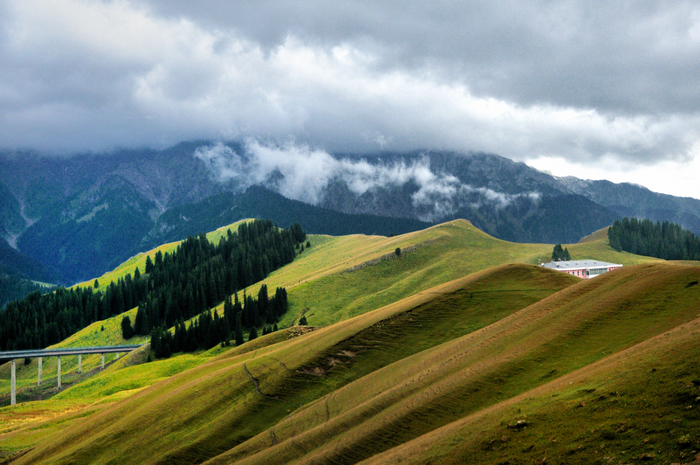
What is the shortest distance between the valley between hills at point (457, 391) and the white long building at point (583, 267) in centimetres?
9741

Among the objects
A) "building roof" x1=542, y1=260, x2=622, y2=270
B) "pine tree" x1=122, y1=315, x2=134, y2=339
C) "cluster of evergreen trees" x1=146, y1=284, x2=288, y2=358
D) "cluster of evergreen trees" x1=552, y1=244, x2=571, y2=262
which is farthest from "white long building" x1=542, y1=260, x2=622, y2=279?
"pine tree" x1=122, y1=315, x2=134, y2=339

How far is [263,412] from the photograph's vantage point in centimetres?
5375

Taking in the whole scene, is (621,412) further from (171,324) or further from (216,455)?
(171,324)

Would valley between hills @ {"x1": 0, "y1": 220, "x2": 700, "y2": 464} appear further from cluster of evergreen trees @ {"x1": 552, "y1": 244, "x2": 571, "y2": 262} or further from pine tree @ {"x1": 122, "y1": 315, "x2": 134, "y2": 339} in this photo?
pine tree @ {"x1": 122, "y1": 315, "x2": 134, "y2": 339}

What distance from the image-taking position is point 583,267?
6417 inches

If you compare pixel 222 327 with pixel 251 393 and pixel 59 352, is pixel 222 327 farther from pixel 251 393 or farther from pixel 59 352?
pixel 251 393

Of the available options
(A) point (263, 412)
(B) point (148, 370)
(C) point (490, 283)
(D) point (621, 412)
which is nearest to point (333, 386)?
(A) point (263, 412)

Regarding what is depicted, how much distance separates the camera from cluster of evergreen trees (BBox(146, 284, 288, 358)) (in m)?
146

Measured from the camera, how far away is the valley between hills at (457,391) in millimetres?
26391

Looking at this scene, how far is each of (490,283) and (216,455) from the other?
38.9 metres

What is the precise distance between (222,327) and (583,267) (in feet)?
369

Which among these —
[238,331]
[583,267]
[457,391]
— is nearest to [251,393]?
[457,391]

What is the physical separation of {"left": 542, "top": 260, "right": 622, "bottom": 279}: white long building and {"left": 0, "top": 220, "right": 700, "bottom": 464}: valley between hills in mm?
97407

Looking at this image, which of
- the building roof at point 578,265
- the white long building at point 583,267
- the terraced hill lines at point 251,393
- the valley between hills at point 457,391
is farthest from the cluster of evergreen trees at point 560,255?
the valley between hills at point 457,391
